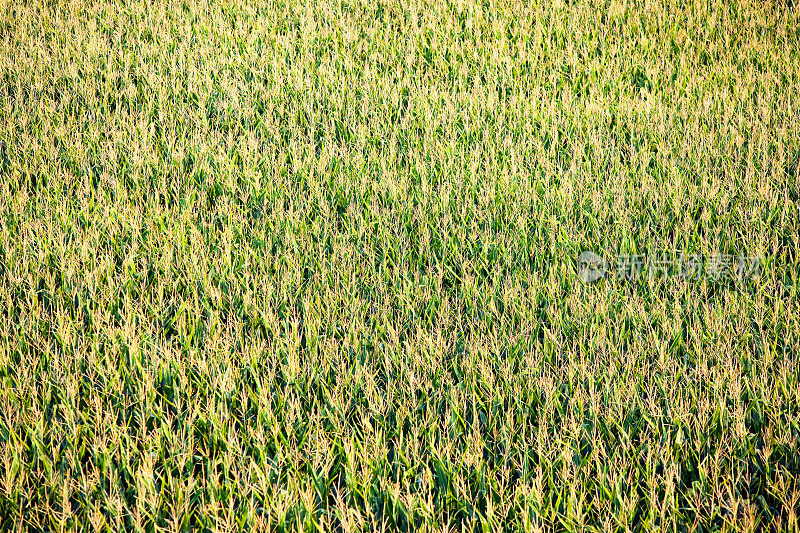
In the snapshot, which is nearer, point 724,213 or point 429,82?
point 724,213

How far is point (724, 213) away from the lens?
7.78ft

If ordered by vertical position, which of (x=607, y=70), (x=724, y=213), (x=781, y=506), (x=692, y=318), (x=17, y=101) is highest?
(x=607, y=70)

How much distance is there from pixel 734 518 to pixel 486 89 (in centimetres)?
255

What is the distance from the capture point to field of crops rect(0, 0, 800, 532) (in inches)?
54.1

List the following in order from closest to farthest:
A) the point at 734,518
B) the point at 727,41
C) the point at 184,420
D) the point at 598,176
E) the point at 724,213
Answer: the point at 734,518, the point at 184,420, the point at 724,213, the point at 598,176, the point at 727,41

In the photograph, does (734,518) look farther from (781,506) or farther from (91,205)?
(91,205)

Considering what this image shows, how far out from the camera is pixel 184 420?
1.48 metres

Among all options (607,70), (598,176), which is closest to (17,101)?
(598,176)

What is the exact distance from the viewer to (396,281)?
2.04 metres

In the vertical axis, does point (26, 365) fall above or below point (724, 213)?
below

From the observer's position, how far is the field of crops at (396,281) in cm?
137

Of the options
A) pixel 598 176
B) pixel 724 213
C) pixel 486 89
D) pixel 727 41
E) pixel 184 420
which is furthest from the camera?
pixel 727 41

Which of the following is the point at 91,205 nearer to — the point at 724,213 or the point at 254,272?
the point at 254,272

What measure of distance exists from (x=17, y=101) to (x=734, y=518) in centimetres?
334
